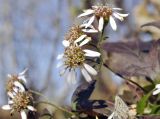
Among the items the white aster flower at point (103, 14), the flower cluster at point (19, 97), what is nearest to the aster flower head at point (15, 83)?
the flower cluster at point (19, 97)

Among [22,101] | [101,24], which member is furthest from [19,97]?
[101,24]

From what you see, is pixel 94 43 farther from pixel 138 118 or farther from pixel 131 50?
pixel 131 50

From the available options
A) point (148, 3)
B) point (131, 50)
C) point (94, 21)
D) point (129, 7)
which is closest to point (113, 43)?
point (131, 50)

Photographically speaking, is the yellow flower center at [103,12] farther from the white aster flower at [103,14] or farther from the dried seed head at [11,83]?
the dried seed head at [11,83]

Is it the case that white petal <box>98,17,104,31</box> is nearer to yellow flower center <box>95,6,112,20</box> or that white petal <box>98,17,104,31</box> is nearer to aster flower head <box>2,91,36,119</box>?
yellow flower center <box>95,6,112,20</box>

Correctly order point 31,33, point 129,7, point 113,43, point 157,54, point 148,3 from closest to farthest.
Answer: point 157,54 < point 113,43 < point 148,3 < point 129,7 < point 31,33

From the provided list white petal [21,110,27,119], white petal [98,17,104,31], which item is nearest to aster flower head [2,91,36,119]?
white petal [21,110,27,119]

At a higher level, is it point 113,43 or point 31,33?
point 113,43

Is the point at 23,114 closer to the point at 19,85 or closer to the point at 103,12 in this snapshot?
the point at 19,85
